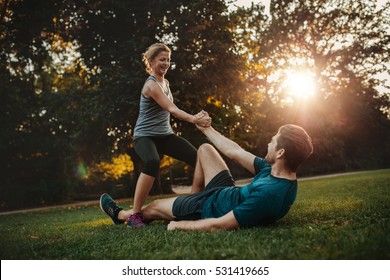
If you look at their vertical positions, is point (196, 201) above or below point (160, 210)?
above

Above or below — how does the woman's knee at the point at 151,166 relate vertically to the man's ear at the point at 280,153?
below

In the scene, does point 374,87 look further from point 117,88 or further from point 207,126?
point 207,126

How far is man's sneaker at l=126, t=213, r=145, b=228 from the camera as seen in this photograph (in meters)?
4.18

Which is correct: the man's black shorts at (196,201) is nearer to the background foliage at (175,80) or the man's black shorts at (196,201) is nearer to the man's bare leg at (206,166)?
the man's bare leg at (206,166)

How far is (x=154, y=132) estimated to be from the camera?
15.0 ft

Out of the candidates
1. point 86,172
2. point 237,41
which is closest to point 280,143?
point 237,41

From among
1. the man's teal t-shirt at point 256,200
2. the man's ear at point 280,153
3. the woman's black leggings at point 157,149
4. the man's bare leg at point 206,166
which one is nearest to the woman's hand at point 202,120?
the man's bare leg at point 206,166

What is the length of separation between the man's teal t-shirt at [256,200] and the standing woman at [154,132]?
1015 millimetres

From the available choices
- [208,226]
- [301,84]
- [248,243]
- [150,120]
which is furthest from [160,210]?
[301,84]

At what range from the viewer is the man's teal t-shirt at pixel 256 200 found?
10.7 feet

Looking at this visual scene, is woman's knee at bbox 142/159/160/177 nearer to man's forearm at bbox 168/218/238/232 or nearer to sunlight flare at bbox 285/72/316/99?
man's forearm at bbox 168/218/238/232

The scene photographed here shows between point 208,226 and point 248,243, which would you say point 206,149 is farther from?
point 248,243

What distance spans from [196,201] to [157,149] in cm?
133

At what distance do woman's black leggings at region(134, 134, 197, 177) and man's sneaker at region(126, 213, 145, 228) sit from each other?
537 mm
